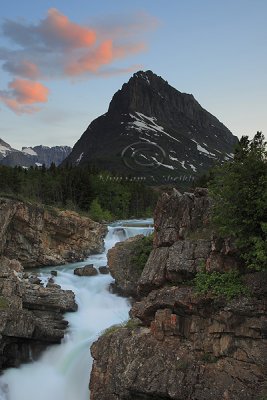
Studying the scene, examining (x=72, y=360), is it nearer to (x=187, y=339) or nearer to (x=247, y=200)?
(x=187, y=339)

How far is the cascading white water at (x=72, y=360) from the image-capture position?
69.5ft

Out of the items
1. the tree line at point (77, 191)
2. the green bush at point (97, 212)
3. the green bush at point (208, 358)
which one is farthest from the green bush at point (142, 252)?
the green bush at point (97, 212)

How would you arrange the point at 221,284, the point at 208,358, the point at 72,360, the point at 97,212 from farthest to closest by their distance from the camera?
Result: 1. the point at 97,212
2. the point at 72,360
3. the point at 221,284
4. the point at 208,358

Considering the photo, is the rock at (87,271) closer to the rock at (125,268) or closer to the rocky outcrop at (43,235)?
the rock at (125,268)

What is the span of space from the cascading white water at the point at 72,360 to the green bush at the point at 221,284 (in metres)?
9.37

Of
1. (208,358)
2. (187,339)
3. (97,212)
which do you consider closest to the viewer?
(208,358)

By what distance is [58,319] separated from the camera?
88.2 feet

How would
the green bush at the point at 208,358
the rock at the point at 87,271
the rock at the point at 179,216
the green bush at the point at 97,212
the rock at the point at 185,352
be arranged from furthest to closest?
the green bush at the point at 97,212
the rock at the point at 87,271
the rock at the point at 179,216
the green bush at the point at 208,358
the rock at the point at 185,352

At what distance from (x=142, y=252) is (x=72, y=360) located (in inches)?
361

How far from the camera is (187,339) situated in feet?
52.3

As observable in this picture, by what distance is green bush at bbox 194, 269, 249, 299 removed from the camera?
1502 centimetres

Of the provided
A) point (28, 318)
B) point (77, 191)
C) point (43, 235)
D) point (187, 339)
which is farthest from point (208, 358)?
point (77, 191)

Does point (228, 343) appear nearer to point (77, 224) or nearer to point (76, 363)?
point (76, 363)

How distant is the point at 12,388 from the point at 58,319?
6064 mm
